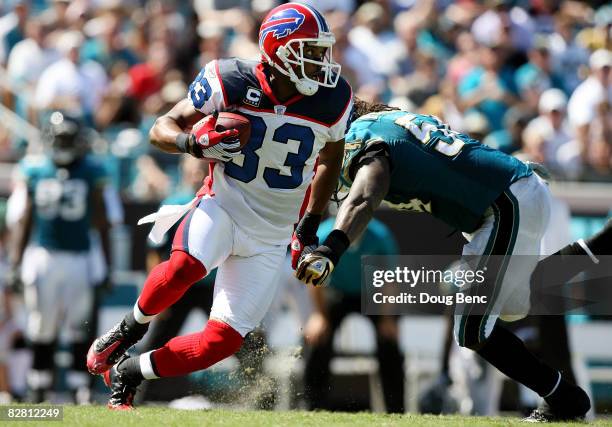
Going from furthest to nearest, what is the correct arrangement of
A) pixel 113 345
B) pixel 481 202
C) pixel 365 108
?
pixel 365 108 → pixel 481 202 → pixel 113 345

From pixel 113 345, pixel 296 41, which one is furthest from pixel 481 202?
pixel 113 345

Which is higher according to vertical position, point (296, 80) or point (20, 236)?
point (296, 80)

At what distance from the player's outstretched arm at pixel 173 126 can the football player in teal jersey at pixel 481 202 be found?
2.82 feet

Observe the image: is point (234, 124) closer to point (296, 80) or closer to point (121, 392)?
point (296, 80)

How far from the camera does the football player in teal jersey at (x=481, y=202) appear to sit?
6016mm

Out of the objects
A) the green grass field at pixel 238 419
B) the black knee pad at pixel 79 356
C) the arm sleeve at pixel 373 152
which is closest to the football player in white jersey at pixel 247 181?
the arm sleeve at pixel 373 152

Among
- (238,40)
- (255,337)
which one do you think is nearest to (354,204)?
(255,337)

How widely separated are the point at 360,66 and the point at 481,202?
5.59 metres

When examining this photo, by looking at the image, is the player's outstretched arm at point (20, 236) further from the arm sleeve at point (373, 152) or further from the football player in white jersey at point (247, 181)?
the arm sleeve at point (373, 152)

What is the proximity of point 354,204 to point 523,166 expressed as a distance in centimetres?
117

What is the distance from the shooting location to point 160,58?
11.3 metres

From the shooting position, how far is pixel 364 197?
564 centimetres

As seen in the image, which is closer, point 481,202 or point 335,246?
point 335,246

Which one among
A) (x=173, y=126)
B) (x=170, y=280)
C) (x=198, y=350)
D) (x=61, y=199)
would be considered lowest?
(x=61, y=199)
